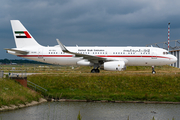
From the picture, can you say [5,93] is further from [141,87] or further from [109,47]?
[109,47]

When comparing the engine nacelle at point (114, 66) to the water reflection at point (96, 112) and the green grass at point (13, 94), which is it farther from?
the green grass at point (13, 94)

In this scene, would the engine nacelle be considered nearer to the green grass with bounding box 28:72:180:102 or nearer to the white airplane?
the white airplane

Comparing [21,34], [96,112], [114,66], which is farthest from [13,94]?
[21,34]

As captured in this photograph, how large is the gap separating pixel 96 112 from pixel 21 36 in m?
24.7

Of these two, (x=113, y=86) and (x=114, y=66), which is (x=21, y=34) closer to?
(x=114, y=66)

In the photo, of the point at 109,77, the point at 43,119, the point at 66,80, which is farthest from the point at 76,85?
the point at 43,119

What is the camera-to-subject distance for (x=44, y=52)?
136 feet

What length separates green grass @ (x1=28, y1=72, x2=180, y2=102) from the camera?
29.7 metres

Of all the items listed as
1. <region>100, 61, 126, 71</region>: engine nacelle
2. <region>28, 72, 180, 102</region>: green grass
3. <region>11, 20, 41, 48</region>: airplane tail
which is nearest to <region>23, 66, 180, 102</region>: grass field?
<region>28, 72, 180, 102</region>: green grass

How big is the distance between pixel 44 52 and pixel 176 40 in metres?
38.1

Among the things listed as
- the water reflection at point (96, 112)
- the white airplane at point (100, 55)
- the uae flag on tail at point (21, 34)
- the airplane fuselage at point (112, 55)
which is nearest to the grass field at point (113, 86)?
the water reflection at point (96, 112)

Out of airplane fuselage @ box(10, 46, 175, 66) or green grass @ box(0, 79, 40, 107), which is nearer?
green grass @ box(0, 79, 40, 107)

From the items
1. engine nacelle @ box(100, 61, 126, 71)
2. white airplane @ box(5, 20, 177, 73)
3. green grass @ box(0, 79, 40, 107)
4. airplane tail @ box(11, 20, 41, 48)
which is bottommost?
green grass @ box(0, 79, 40, 107)

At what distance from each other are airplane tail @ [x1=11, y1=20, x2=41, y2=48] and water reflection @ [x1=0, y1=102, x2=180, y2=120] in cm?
1856
